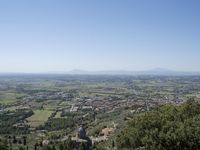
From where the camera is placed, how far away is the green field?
115762 mm

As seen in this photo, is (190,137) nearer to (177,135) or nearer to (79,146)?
(177,135)

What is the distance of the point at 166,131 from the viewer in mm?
40969

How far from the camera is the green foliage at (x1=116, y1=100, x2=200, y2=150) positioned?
38938 mm

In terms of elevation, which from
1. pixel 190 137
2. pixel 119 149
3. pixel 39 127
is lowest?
pixel 39 127

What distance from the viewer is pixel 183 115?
46.3 m

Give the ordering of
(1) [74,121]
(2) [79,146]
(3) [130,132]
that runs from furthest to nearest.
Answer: (1) [74,121] → (2) [79,146] → (3) [130,132]

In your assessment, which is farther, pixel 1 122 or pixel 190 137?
pixel 1 122

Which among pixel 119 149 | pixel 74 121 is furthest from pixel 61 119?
pixel 119 149

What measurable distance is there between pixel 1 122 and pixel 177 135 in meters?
87.9

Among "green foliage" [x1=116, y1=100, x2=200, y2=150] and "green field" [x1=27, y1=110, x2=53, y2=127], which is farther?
"green field" [x1=27, y1=110, x2=53, y2=127]

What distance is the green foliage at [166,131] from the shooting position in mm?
38938

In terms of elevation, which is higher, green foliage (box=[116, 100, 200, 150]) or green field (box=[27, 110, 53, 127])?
green foliage (box=[116, 100, 200, 150])

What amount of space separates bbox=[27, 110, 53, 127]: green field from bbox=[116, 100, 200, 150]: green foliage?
72.4 m

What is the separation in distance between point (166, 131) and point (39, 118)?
294 ft
